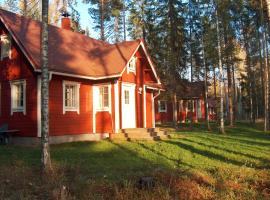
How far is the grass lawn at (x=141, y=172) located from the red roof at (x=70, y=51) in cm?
421

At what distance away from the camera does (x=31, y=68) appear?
680 inches

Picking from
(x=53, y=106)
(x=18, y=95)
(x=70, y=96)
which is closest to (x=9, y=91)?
(x=18, y=95)

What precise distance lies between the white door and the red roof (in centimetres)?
169

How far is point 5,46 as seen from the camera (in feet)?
62.0

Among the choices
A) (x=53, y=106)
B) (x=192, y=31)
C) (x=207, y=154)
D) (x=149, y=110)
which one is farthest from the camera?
(x=192, y=31)

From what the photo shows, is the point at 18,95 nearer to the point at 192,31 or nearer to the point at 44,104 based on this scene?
the point at 44,104

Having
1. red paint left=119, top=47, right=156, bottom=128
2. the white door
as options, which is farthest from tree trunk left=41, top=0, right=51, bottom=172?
the white door

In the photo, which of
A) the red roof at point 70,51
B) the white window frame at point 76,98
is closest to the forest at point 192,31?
the red roof at point 70,51

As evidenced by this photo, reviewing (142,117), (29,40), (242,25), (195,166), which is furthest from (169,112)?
(195,166)

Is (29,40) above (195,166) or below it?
above

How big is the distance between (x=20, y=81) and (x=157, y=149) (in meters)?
7.57

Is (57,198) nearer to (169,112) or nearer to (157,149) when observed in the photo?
(157,149)

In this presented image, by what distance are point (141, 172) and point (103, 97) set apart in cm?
1038

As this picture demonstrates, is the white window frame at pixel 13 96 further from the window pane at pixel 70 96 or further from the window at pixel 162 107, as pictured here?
the window at pixel 162 107
